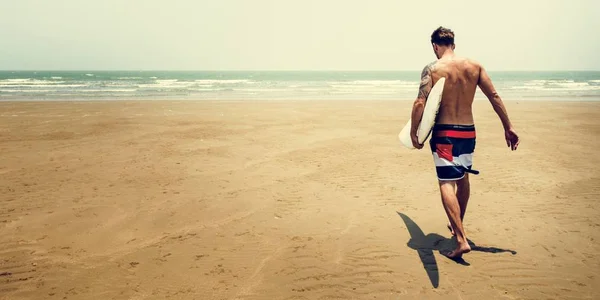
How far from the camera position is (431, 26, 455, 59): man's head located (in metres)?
3.31

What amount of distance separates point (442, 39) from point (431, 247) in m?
2.09

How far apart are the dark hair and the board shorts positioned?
0.81m

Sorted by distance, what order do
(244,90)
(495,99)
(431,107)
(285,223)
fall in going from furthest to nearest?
(244,90) → (285,223) → (495,99) → (431,107)

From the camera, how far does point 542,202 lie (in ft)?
15.7

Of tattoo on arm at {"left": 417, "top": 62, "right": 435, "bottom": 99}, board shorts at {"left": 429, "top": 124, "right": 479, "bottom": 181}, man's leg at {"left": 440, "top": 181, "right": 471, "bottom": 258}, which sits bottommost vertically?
man's leg at {"left": 440, "top": 181, "right": 471, "bottom": 258}

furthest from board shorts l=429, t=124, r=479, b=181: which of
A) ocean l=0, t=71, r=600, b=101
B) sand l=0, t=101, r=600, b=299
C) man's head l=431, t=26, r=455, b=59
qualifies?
ocean l=0, t=71, r=600, b=101

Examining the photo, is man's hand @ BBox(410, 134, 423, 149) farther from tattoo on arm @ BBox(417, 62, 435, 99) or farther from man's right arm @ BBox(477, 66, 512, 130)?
man's right arm @ BBox(477, 66, 512, 130)

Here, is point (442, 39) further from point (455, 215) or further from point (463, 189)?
point (455, 215)

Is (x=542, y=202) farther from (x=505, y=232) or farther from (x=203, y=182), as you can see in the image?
(x=203, y=182)

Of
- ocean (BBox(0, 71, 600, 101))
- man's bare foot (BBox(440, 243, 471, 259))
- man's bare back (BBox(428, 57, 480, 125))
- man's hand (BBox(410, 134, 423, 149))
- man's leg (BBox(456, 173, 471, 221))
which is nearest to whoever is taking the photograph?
man's bare foot (BBox(440, 243, 471, 259))

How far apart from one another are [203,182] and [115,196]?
1279 mm

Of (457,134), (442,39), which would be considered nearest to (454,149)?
(457,134)

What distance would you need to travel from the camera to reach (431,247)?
3592 mm

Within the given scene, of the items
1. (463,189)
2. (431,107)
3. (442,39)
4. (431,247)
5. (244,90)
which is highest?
(442,39)
